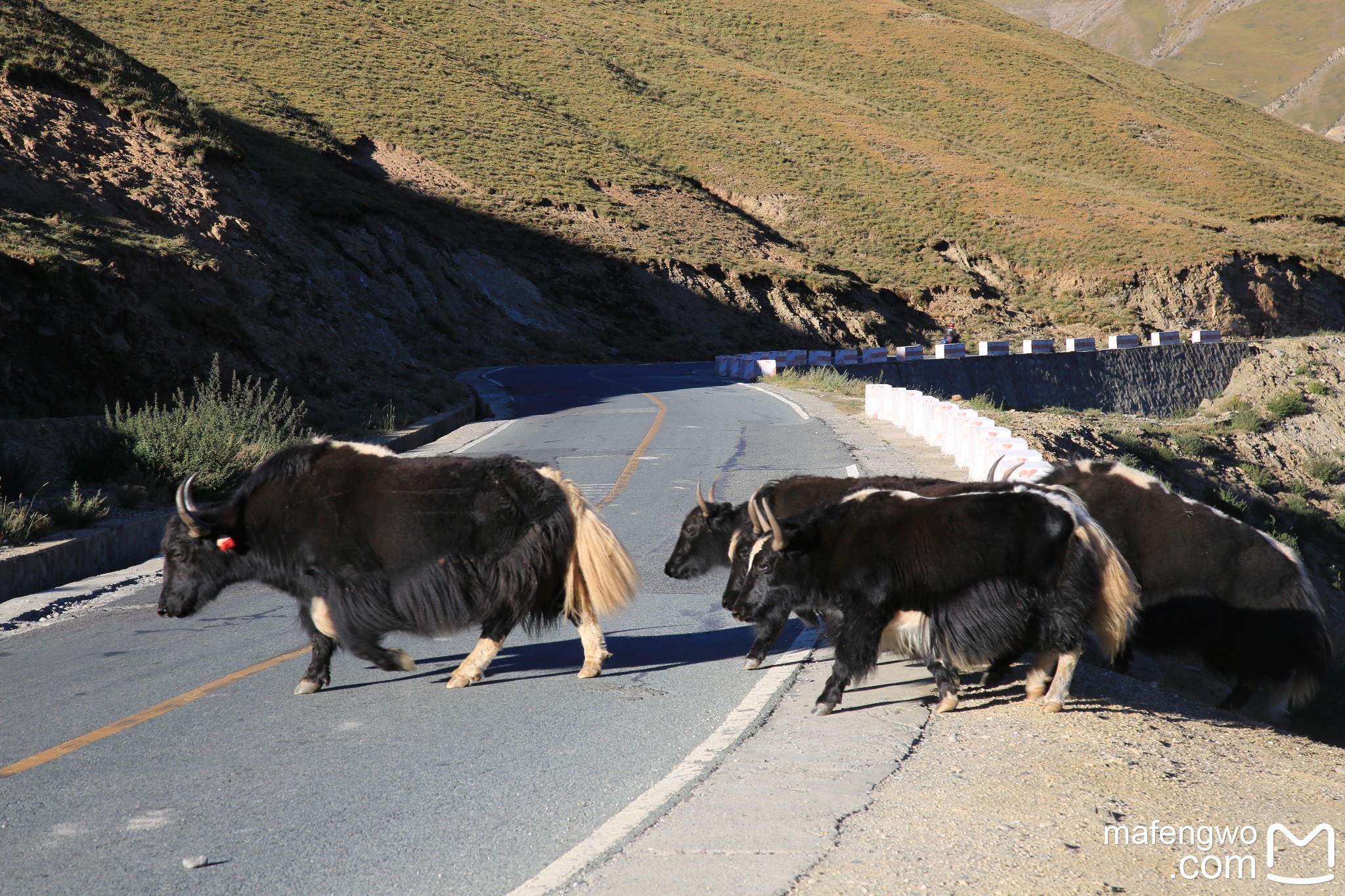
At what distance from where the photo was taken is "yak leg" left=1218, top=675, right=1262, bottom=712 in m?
8.09

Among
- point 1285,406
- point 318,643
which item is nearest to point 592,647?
point 318,643

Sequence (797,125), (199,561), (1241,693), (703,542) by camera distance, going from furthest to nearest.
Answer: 1. (797,125)
2. (1241,693)
3. (703,542)
4. (199,561)

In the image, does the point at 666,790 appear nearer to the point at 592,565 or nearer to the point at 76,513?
the point at 592,565

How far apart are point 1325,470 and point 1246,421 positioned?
4052 millimetres

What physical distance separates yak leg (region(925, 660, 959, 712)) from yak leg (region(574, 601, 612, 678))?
5.96 ft

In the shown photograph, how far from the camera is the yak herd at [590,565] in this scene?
5.78m

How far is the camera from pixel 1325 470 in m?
26.8

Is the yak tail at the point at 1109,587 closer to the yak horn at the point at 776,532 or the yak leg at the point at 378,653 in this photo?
the yak horn at the point at 776,532

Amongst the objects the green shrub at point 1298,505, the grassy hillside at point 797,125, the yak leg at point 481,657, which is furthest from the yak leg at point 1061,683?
the grassy hillside at point 797,125

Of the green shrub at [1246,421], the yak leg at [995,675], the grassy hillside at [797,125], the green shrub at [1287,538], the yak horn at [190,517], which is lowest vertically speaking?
the green shrub at [1287,538]

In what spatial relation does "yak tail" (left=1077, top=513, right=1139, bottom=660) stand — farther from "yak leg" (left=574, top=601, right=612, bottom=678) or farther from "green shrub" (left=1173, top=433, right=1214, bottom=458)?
"green shrub" (left=1173, top=433, right=1214, bottom=458)

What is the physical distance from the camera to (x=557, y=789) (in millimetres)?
4844

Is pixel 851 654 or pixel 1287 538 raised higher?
pixel 851 654

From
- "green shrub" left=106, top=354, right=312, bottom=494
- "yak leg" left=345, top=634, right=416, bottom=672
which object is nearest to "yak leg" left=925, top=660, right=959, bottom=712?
"yak leg" left=345, top=634, right=416, bottom=672
